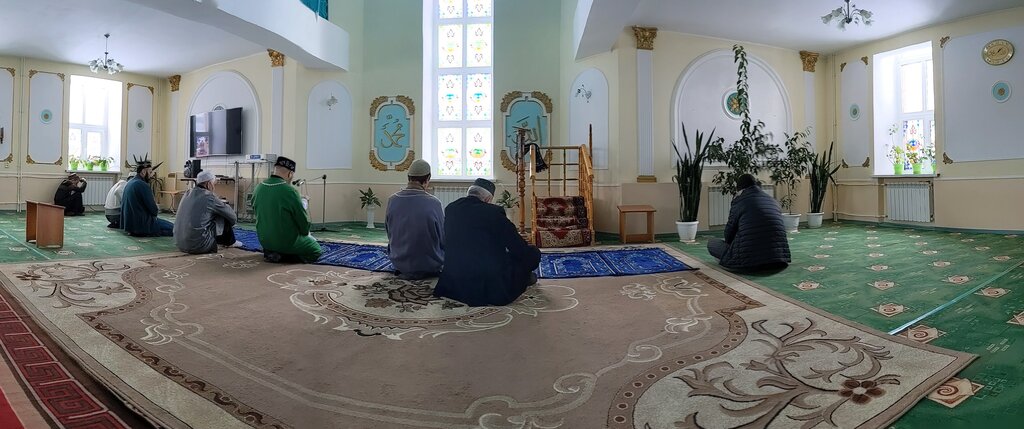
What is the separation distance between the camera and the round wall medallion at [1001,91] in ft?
22.1

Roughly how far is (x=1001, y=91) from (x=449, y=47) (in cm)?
812

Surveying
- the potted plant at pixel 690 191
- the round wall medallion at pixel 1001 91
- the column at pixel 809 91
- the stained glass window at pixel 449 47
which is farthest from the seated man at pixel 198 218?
the round wall medallion at pixel 1001 91

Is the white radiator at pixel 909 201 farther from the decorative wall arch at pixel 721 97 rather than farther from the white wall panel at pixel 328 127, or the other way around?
the white wall panel at pixel 328 127

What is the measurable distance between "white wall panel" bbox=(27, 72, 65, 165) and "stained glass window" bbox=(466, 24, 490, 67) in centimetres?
850

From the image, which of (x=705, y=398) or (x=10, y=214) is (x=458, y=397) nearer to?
(x=705, y=398)

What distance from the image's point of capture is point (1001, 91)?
677cm

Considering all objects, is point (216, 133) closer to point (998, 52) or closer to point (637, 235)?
point (637, 235)

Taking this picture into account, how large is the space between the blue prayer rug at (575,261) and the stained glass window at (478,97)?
375 cm

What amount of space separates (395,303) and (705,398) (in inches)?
81.0

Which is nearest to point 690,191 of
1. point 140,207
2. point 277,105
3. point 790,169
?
point 790,169

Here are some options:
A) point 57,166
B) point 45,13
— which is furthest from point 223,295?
point 57,166

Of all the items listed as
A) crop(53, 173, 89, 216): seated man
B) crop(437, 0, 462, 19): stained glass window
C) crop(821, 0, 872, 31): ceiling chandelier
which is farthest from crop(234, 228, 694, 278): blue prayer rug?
crop(53, 173, 89, 216): seated man

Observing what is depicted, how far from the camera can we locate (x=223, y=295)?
11.2 ft

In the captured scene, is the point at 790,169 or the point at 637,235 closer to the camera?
the point at 637,235
